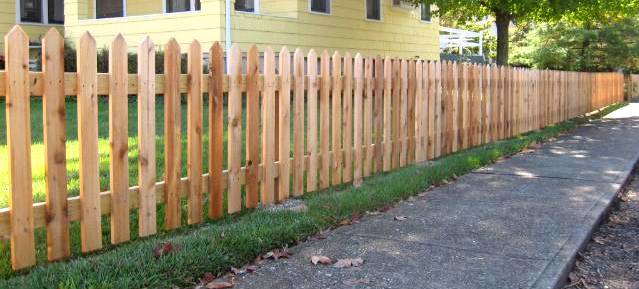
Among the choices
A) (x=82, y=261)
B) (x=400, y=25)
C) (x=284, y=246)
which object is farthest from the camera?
Answer: (x=400, y=25)

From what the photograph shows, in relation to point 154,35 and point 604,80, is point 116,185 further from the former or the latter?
point 604,80

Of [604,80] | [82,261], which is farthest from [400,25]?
[82,261]

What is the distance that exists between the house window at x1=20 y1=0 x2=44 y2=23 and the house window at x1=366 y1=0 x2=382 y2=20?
8.23 m

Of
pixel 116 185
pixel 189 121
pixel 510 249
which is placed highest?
pixel 189 121

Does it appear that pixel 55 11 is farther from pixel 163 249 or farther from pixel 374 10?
pixel 163 249

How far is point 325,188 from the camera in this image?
22.7ft

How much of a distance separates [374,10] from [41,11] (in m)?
8.42

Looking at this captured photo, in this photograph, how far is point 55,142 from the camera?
4.10m

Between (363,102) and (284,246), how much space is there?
3166 mm

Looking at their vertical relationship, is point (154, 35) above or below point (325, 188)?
above

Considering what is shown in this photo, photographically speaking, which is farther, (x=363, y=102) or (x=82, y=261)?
(x=363, y=102)

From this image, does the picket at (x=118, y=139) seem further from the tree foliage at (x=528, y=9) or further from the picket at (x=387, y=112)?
the tree foliage at (x=528, y=9)

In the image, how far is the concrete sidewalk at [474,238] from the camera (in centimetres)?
418

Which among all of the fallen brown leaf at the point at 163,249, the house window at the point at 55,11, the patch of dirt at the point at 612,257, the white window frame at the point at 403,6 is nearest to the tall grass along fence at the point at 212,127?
the fallen brown leaf at the point at 163,249
